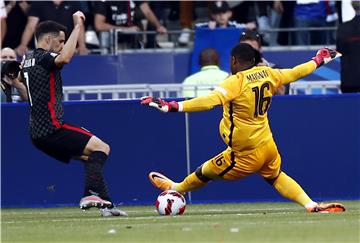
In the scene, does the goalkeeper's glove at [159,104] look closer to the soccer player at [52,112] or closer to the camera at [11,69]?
the soccer player at [52,112]

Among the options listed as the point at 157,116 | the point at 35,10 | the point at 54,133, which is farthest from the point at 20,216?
the point at 35,10

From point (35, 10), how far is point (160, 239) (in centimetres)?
948

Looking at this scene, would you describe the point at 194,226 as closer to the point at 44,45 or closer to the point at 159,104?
the point at 159,104

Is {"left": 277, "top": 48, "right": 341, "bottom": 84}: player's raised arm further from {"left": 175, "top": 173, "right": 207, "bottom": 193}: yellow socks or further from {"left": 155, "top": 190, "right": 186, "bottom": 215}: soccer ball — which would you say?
{"left": 155, "top": 190, "right": 186, "bottom": 215}: soccer ball

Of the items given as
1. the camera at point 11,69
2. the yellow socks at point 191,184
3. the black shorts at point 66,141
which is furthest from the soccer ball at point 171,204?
the camera at point 11,69

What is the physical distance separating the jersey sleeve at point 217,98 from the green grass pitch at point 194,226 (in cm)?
110

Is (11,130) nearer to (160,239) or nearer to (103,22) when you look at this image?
(103,22)

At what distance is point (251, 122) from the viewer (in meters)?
13.8

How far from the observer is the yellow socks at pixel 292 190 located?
13.8 m

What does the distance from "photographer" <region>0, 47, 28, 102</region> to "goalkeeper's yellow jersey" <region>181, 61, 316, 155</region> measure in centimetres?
299

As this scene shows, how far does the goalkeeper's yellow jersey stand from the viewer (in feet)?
44.7

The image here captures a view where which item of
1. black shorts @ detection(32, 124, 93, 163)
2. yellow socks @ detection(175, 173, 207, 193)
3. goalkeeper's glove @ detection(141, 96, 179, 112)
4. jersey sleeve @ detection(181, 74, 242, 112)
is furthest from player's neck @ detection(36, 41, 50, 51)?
yellow socks @ detection(175, 173, 207, 193)

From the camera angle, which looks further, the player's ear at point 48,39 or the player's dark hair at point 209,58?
the player's dark hair at point 209,58

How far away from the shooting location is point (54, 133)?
45.6 ft
